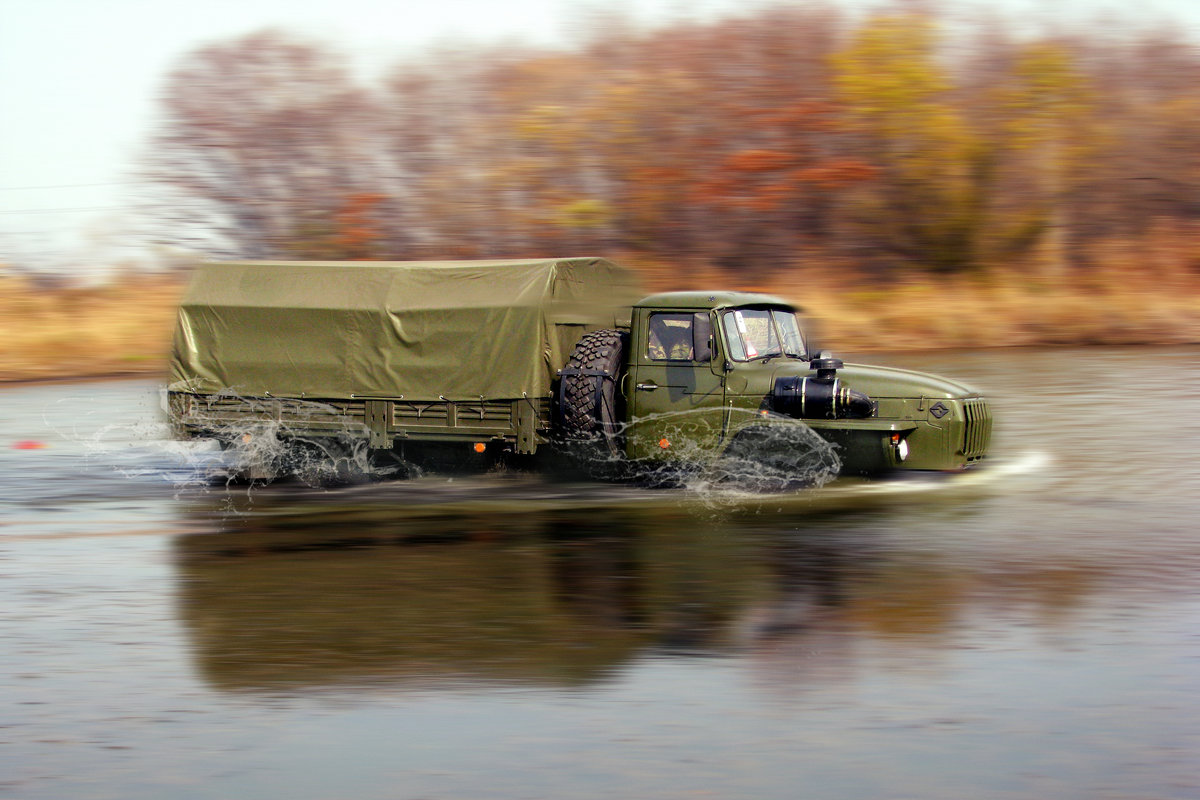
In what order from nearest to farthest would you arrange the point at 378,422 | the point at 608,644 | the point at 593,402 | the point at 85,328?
the point at 608,644, the point at 593,402, the point at 378,422, the point at 85,328

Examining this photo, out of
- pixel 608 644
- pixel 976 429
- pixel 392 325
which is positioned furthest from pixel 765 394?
pixel 608 644

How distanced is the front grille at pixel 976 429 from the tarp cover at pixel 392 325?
13.0 ft

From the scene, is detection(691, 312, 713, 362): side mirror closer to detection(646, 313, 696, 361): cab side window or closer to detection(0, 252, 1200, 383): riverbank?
detection(646, 313, 696, 361): cab side window

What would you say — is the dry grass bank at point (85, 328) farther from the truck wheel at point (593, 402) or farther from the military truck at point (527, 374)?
the truck wheel at point (593, 402)

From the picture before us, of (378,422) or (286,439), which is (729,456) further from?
(286,439)

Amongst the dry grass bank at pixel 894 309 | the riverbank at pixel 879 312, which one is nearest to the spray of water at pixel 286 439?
the riverbank at pixel 879 312

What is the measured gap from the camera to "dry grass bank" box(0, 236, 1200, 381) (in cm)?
3369

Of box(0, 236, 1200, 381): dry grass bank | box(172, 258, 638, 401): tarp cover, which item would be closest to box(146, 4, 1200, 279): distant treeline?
box(0, 236, 1200, 381): dry grass bank

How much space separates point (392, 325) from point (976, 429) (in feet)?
20.6

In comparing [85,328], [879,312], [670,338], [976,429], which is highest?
[670,338]

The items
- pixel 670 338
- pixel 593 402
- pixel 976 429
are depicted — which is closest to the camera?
pixel 976 429

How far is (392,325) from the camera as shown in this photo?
15.0 metres

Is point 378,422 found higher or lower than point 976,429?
lower

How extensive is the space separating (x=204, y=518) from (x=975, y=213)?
3190 cm
